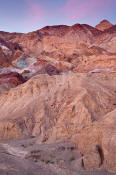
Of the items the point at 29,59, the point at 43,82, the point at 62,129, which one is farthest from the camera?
the point at 29,59

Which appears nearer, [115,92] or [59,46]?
[115,92]

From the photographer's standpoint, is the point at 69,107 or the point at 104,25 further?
the point at 104,25

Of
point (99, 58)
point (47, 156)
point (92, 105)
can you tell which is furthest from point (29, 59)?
point (47, 156)

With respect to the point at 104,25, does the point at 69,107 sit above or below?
below

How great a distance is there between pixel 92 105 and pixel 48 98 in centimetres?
705

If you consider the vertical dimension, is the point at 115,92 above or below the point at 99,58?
below

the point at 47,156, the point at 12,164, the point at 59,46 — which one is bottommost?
the point at 47,156

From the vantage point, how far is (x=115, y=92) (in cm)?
2433

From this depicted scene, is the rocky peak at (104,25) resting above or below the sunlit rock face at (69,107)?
above

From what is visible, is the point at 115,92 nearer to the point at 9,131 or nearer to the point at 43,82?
the point at 43,82

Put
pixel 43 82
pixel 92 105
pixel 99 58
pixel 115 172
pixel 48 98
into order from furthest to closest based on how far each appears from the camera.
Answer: pixel 99 58 → pixel 43 82 → pixel 48 98 → pixel 92 105 → pixel 115 172

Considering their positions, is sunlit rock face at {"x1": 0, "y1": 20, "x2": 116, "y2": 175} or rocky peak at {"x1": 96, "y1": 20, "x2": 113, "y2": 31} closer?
sunlit rock face at {"x1": 0, "y1": 20, "x2": 116, "y2": 175}

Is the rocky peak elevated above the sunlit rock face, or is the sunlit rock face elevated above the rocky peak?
the rocky peak

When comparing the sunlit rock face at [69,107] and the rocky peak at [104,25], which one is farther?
the rocky peak at [104,25]
